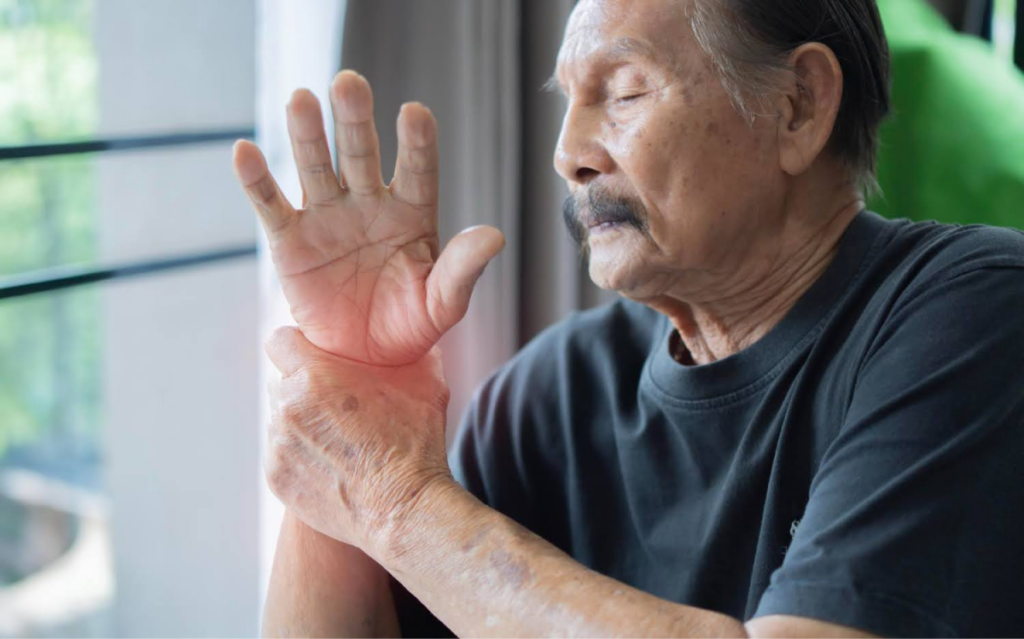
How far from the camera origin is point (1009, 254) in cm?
106

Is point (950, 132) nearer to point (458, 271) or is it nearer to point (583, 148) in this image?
point (583, 148)

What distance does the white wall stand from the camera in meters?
2.13

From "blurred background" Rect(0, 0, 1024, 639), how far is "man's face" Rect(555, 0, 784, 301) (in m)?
0.59

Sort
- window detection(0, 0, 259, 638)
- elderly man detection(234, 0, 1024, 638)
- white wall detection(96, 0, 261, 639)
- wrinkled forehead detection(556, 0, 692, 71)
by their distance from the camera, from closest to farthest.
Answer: elderly man detection(234, 0, 1024, 638)
wrinkled forehead detection(556, 0, 692, 71)
window detection(0, 0, 259, 638)
white wall detection(96, 0, 261, 639)

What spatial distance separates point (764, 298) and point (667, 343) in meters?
0.16

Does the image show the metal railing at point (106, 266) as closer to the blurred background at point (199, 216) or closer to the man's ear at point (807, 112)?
the blurred background at point (199, 216)

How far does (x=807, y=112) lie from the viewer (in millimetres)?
1245

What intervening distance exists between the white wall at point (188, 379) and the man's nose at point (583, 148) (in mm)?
1094

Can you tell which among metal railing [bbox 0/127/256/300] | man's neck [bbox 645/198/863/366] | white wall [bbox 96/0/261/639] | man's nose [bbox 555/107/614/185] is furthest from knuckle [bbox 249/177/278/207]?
white wall [bbox 96/0/261/639]

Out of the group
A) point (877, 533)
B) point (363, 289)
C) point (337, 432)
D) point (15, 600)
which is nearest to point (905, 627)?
point (877, 533)

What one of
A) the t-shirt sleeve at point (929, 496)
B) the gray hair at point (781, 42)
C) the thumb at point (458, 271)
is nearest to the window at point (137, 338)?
the thumb at point (458, 271)

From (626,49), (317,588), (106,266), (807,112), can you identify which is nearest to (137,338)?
(106,266)

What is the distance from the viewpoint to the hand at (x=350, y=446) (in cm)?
109

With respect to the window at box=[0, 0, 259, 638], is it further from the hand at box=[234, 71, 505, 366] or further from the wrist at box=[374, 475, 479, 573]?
the wrist at box=[374, 475, 479, 573]
